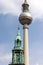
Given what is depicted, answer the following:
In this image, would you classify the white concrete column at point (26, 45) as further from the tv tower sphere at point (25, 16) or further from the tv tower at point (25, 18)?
the tv tower sphere at point (25, 16)

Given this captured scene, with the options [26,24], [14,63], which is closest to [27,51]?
[26,24]

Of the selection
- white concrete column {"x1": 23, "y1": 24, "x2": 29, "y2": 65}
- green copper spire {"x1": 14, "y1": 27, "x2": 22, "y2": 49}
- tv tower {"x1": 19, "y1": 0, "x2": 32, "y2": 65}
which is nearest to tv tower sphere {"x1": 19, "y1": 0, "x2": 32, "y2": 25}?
tv tower {"x1": 19, "y1": 0, "x2": 32, "y2": 65}

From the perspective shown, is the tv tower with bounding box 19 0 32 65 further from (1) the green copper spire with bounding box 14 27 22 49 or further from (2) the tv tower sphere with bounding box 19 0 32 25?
(1) the green copper spire with bounding box 14 27 22 49

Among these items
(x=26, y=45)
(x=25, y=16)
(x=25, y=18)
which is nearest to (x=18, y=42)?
(x=26, y=45)

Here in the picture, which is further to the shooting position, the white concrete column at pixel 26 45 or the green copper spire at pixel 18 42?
the white concrete column at pixel 26 45

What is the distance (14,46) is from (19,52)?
4.89 metres

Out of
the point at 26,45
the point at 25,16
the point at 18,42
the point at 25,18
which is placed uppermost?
the point at 25,16

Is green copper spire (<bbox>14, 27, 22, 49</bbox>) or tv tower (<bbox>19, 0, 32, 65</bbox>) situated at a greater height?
tv tower (<bbox>19, 0, 32, 65</bbox>)

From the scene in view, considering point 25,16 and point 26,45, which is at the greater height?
point 25,16

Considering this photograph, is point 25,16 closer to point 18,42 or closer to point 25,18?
point 25,18

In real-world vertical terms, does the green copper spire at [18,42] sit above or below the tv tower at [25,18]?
below

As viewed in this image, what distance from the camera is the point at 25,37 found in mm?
144250

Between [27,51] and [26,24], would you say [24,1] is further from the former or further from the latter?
[27,51]

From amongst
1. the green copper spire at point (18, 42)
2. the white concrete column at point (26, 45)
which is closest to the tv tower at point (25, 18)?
the white concrete column at point (26, 45)
